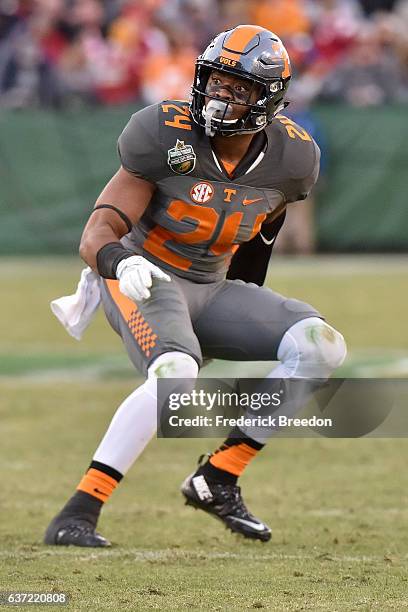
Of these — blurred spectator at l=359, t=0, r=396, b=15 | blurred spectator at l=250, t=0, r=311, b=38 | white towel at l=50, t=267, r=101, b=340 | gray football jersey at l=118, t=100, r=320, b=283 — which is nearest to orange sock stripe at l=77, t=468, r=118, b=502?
white towel at l=50, t=267, r=101, b=340

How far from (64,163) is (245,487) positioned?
889cm

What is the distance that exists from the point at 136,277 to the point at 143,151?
0.54 metres

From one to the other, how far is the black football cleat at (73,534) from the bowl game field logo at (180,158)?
123cm

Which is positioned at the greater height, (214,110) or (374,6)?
(374,6)

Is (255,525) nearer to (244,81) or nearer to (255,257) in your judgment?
(255,257)

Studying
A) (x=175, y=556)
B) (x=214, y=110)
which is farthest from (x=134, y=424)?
(x=214, y=110)

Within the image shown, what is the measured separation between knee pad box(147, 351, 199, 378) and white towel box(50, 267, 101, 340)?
22.5 inches

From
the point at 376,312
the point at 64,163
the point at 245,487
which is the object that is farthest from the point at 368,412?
the point at 64,163

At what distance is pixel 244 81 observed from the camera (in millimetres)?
4555

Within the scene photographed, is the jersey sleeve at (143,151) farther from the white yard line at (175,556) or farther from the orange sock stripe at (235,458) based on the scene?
the white yard line at (175,556)

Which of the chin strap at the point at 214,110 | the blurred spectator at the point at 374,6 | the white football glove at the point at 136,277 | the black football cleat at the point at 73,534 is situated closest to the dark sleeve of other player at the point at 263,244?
the chin strap at the point at 214,110

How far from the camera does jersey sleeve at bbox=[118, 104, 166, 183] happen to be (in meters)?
4.45

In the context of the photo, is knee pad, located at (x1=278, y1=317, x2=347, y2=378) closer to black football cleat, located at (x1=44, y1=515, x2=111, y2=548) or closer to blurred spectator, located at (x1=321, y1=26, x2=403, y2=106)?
black football cleat, located at (x1=44, y1=515, x2=111, y2=548)

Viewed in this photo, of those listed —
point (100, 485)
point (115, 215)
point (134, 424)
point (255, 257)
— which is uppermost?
point (115, 215)
